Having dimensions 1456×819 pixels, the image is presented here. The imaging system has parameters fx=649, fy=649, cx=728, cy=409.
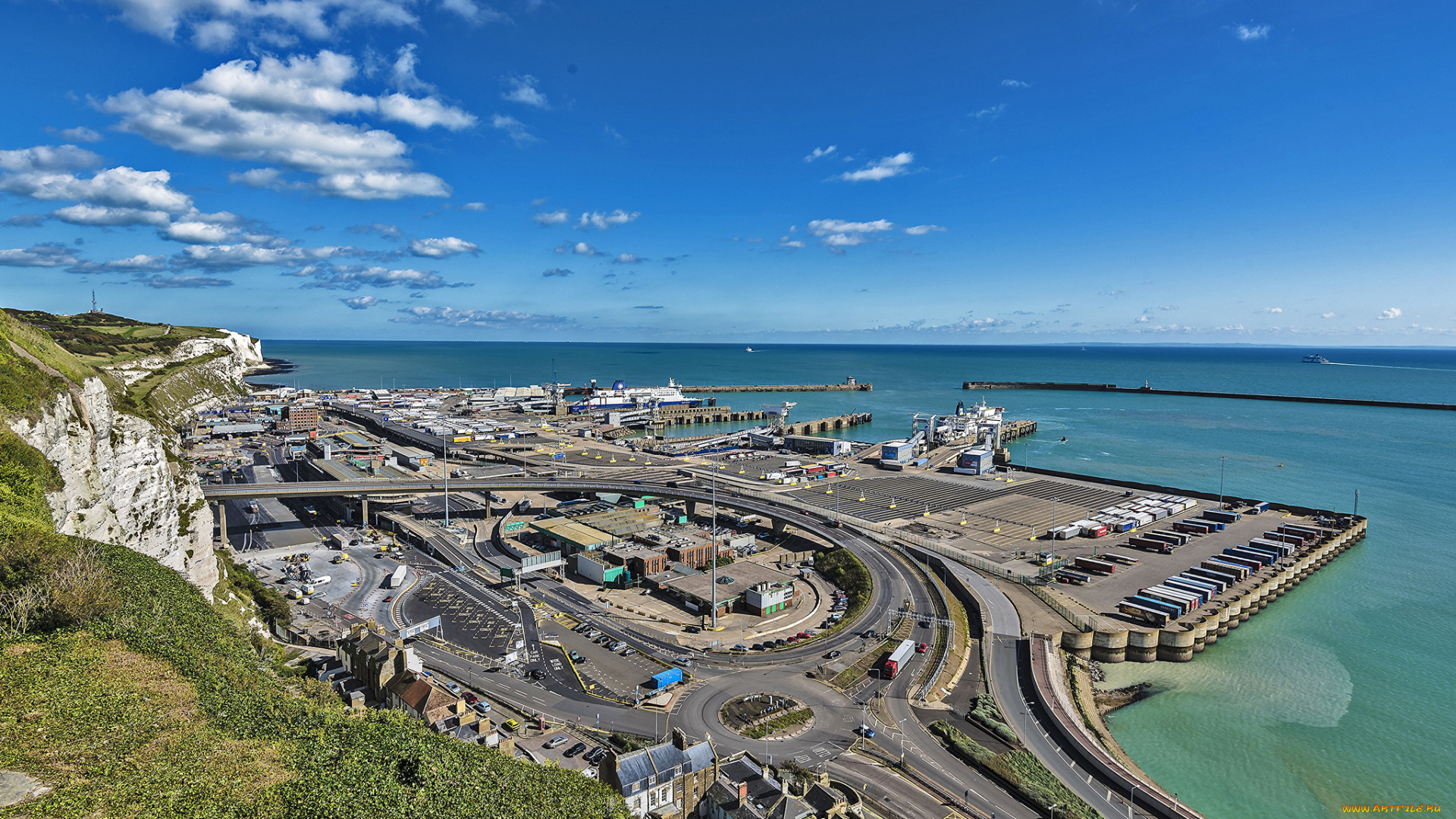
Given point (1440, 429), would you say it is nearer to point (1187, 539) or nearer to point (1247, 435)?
point (1247, 435)

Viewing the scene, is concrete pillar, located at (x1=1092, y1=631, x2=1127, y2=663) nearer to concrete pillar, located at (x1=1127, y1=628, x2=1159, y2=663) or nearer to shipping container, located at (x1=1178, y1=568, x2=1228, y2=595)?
concrete pillar, located at (x1=1127, y1=628, x2=1159, y2=663)

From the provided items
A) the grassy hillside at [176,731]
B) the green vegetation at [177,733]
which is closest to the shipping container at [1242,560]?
the grassy hillside at [176,731]

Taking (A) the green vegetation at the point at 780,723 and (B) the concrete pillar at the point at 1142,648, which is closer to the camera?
(A) the green vegetation at the point at 780,723

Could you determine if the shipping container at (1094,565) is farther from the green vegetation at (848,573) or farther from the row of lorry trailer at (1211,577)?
the green vegetation at (848,573)

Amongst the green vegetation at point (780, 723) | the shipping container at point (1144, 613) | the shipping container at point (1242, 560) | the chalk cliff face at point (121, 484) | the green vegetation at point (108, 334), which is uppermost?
the green vegetation at point (108, 334)

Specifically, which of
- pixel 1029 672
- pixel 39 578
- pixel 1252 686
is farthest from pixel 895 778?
pixel 39 578

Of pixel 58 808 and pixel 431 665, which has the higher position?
pixel 58 808

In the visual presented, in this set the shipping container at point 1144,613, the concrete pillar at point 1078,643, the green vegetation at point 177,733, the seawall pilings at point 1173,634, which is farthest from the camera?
the shipping container at point 1144,613

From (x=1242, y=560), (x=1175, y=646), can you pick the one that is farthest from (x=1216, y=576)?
(x=1175, y=646)
